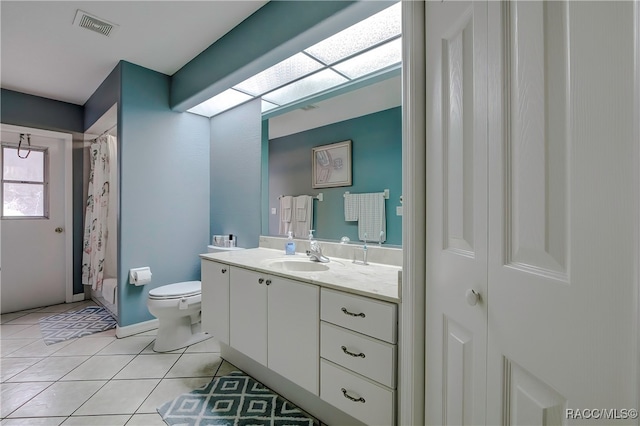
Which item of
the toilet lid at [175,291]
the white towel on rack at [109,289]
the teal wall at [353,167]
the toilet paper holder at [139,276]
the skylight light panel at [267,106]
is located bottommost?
the white towel on rack at [109,289]

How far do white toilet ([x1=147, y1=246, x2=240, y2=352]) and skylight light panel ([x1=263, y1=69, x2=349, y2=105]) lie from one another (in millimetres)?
1763

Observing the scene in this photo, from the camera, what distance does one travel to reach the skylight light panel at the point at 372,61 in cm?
168

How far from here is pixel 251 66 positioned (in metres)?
1.96

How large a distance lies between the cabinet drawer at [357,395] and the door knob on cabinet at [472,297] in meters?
0.60

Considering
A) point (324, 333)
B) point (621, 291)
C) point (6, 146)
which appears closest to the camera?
point (621, 291)

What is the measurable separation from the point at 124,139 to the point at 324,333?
242cm

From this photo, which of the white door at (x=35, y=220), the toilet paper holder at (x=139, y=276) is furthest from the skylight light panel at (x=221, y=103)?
the white door at (x=35, y=220)

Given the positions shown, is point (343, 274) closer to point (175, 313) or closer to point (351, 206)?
point (351, 206)

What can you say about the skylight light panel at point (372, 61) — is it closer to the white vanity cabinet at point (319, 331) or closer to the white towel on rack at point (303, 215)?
the white towel on rack at point (303, 215)

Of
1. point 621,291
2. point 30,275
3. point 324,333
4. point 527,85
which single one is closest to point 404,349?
point 324,333

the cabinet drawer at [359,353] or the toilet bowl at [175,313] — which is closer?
the cabinet drawer at [359,353]

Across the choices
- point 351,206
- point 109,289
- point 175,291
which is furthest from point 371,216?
point 109,289

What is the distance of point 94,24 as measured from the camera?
2.01m

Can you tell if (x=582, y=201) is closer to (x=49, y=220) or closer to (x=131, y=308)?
(x=131, y=308)
